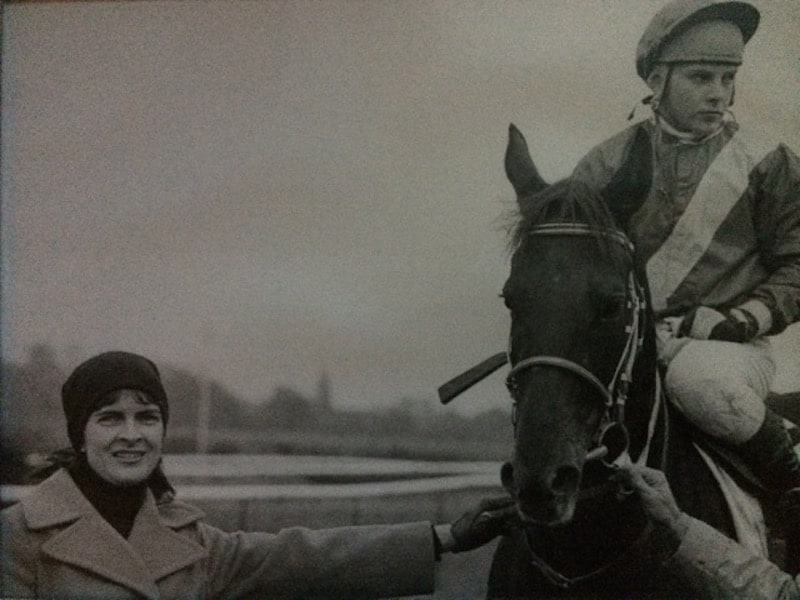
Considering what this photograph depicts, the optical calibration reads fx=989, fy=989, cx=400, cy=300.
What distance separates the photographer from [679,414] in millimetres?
4715

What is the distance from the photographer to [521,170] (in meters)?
4.85

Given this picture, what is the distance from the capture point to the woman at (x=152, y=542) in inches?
193

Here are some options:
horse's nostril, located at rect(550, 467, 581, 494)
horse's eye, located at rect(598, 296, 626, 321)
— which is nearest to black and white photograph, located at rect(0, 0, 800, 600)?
horse's eye, located at rect(598, 296, 626, 321)

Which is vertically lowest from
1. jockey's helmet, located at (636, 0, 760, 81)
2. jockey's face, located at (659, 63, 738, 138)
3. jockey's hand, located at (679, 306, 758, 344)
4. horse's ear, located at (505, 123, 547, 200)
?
jockey's hand, located at (679, 306, 758, 344)

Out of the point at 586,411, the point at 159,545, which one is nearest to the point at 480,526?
the point at 586,411

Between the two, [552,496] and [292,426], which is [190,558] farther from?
[552,496]

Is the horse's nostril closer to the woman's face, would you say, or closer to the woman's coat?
the woman's coat

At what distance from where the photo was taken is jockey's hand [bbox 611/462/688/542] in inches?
176

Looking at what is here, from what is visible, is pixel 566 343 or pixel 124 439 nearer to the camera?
pixel 566 343

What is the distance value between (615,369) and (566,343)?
258mm

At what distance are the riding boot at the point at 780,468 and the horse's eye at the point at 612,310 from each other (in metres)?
0.92

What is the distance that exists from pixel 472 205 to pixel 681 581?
2.08 meters

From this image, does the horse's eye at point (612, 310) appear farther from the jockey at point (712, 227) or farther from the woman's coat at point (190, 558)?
the woman's coat at point (190, 558)

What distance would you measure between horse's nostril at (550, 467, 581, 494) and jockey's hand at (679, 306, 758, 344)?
3.47 ft
